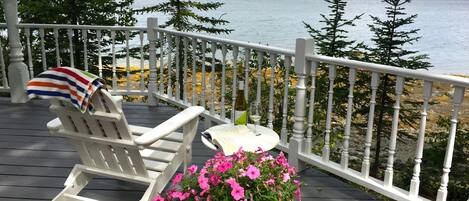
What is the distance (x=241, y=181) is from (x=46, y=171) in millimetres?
2019

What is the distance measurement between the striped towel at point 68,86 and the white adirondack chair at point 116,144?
9 cm

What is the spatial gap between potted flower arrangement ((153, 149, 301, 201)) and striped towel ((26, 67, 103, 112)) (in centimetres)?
74

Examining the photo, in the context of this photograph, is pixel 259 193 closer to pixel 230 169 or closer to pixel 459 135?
pixel 230 169

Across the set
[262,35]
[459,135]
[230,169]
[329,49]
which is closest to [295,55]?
[230,169]

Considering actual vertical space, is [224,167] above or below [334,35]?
below

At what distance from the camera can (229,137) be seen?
2355mm

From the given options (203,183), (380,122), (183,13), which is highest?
(183,13)

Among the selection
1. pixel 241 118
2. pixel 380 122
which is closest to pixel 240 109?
pixel 241 118

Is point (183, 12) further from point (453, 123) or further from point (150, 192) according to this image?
point (453, 123)

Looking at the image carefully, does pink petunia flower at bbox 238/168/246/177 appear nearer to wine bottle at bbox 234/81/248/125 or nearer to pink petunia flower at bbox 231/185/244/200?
pink petunia flower at bbox 231/185/244/200

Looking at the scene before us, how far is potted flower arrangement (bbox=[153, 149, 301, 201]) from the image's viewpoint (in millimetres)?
1791

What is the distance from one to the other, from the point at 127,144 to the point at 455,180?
4.76m

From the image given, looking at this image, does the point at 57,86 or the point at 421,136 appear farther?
the point at 421,136

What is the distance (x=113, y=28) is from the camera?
4879 millimetres
